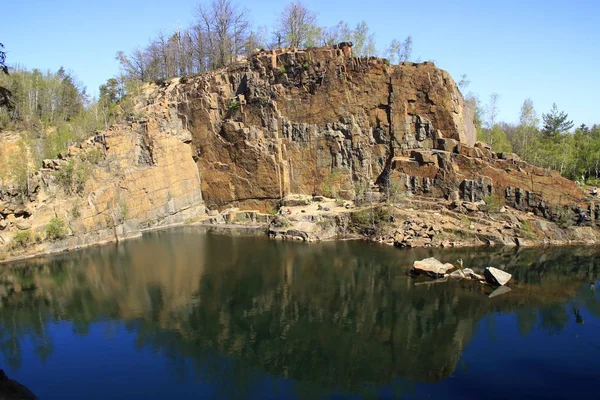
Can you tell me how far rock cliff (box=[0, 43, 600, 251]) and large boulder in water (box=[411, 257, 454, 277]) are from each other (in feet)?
50.7

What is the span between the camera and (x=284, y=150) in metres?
57.5

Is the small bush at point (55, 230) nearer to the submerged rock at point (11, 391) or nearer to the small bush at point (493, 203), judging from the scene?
the submerged rock at point (11, 391)

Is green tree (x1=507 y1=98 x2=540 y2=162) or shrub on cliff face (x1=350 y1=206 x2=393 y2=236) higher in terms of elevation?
green tree (x1=507 y1=98 x2=540 y2=162)

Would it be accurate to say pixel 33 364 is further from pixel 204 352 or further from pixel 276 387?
pixel 276 387

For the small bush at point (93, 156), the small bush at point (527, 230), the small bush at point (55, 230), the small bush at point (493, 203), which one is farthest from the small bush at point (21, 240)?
the small bush at point (527, 230)

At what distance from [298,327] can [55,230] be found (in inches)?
1173

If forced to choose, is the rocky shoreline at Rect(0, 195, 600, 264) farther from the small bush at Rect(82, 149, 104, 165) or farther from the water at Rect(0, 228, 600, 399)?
the small bush at Rect(82, 149, 104, 165)

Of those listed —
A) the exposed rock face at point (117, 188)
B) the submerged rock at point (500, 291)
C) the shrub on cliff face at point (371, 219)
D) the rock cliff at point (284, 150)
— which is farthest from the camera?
the rock cliff at point (284, 150)

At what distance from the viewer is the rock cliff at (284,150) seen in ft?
158

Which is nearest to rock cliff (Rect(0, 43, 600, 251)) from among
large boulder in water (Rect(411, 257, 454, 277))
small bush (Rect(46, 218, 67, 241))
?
small bush (Rect(46, 218, 67, 241))

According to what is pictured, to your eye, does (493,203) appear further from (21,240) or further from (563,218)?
(21,240)

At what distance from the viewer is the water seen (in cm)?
2133

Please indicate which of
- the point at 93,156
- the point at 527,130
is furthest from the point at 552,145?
the point at 93,156

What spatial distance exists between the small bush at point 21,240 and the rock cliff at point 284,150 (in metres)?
4.54
